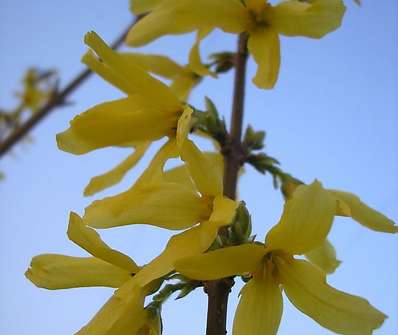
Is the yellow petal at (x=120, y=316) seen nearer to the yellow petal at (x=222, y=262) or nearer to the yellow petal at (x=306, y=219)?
the yellow petal at (x=222, y=262)

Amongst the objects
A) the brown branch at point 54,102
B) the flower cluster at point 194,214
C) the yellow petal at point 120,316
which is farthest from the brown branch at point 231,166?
the brown branch at point 54,102

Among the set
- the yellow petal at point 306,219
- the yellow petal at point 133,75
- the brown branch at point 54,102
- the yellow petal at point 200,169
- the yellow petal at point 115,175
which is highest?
the brown branch at point 54,102

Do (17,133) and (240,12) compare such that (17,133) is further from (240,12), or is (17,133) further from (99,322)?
(99,322)

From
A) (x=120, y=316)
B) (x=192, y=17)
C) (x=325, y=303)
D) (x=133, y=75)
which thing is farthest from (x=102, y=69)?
(x=325, y=303)

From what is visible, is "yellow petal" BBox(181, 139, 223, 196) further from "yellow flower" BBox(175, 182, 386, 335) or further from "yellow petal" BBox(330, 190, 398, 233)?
"yellow petal" BBox(330, 190, 398, 233)

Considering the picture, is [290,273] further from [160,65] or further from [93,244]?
[160,65]

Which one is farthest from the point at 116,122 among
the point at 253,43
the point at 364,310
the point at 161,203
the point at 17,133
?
the point at 17,133

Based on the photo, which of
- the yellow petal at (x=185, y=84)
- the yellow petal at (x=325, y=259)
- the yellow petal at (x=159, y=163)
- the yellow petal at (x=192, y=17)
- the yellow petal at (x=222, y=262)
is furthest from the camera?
the yellow petal at (x=185, y=84)
